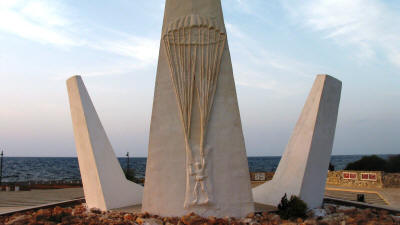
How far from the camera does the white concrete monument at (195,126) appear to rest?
7863 millimetres

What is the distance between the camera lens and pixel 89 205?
32.6ft

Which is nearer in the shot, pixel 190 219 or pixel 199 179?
pixel 190 219

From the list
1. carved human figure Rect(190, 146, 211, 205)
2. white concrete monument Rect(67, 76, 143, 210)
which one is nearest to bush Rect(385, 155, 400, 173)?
white concrete monument Rect(67, 76, 143, 210)

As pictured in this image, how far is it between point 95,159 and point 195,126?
315 centimetres

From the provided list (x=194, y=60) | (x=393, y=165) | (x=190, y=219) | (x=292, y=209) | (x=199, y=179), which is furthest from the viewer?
(x=393, y=165)

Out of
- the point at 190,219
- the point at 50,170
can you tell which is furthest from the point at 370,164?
the point at 50,170

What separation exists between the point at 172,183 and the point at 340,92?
18.6 ft

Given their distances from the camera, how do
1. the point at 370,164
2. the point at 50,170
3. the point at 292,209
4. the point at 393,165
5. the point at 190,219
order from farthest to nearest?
the point at 50,170
the point at 393,165
the point at 370,164
the point at 292,209
the point at 190,219

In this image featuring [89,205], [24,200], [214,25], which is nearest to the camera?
[214,25]

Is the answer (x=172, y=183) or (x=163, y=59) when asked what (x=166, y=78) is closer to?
(x=163, y=59)

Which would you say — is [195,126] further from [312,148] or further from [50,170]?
[50,170]

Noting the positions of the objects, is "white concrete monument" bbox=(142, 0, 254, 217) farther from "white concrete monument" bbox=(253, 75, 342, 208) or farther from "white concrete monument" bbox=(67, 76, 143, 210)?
"white concrete monument" bbox=(253, 75, 342, 208)

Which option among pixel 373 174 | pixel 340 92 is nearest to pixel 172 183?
pixel 340 92

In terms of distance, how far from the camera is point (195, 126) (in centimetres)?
802
